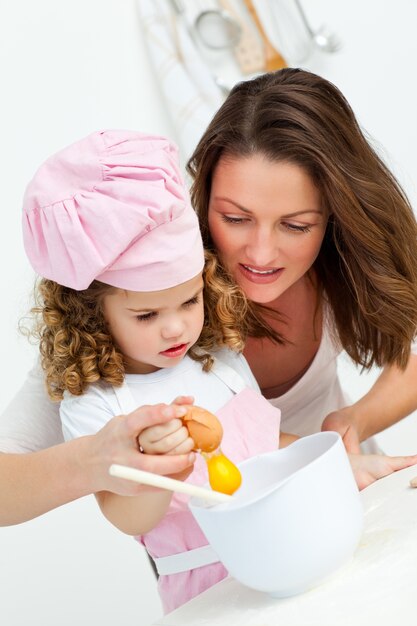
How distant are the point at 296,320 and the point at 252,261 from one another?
332mm

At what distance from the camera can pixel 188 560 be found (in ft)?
4.47

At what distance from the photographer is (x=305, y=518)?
3.25 feet

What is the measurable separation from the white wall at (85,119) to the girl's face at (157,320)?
116 cm

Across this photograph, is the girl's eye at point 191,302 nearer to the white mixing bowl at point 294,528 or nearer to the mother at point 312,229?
the mother at point 312,229

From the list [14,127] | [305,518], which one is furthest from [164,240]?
[14,127]

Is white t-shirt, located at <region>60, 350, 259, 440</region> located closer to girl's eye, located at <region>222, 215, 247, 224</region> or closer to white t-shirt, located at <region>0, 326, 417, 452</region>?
white t-shirt, located at <region>0, 326, 417, 452</region>

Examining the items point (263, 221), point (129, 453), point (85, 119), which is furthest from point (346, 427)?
point (85, 119)

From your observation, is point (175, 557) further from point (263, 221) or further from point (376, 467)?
point (263, 221)

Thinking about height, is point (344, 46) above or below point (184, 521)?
below

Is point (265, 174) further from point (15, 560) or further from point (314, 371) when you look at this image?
point (15, 560)

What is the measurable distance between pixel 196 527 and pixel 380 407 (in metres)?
0.53

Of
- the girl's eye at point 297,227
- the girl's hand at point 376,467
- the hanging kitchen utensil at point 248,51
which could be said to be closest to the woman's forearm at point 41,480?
the girl's hand at point 376,467

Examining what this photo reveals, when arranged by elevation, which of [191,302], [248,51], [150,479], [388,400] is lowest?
[388,400]

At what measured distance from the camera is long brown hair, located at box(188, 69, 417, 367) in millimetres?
1538
